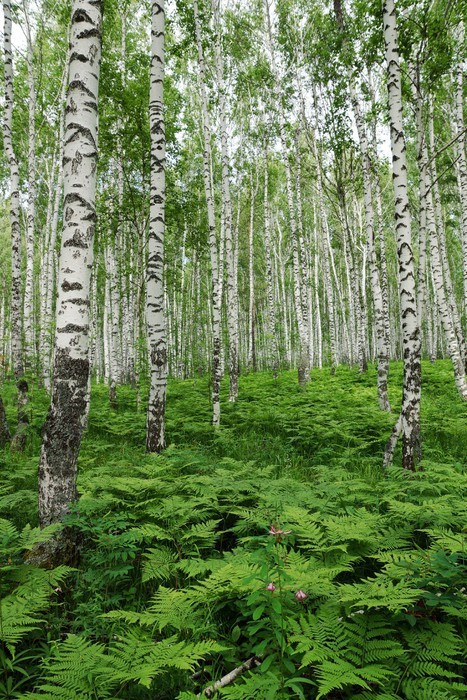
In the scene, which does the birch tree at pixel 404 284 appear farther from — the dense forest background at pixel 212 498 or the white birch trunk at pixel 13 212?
the white birch trunk at pixel 13 212

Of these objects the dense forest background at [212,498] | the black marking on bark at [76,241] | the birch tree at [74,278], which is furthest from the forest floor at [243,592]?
the black marking on bark at [76,241]

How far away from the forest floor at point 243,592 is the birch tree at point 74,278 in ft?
1.07

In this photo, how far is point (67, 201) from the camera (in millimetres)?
3127

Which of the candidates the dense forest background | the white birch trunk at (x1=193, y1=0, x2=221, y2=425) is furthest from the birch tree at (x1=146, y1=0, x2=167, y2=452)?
the white birch trunk at (x1=193, y1=0, x2=221, y2=425)

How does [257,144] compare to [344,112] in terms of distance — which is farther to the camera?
[257,144]

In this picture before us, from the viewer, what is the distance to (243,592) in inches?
90.4

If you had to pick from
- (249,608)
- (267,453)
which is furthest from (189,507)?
(267,453)

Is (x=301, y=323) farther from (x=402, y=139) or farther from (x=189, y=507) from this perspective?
(x=189, y=507)

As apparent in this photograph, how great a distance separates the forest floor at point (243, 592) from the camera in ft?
5.44

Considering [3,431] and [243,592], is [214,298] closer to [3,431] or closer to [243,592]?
[3,431]

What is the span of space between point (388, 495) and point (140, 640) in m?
2.46

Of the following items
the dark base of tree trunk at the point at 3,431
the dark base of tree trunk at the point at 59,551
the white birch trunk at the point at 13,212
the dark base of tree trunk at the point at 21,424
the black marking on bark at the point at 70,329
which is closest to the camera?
the dark base of tree trunk at the point at 59,551

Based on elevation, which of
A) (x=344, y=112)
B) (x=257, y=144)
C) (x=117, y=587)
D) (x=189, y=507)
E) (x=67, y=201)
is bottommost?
(x=117, y=587)

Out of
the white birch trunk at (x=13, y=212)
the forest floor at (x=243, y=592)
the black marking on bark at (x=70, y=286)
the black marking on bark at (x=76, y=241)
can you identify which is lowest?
the forest floor at (x=243, y=592)
